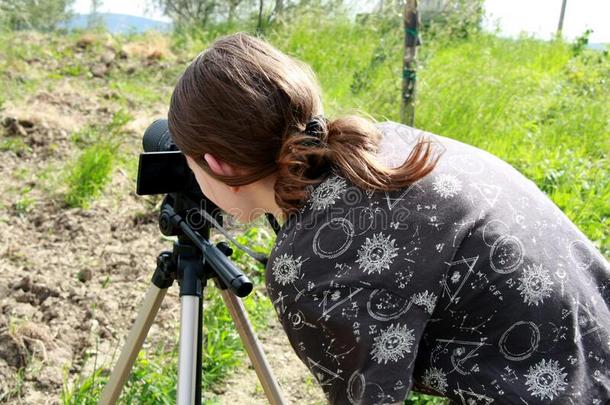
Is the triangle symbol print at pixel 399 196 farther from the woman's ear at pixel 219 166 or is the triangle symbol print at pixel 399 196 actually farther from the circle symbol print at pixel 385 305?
the woman's ear at pixel 219 166

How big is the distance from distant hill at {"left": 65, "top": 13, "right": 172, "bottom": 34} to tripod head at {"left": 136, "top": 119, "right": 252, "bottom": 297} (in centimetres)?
556

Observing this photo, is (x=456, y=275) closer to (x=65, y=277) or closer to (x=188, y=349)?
(x=188, y=349)

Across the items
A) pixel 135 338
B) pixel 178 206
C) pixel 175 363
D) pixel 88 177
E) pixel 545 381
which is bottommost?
pixel 175 363

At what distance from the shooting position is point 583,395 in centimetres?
107

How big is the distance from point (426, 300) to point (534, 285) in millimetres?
189

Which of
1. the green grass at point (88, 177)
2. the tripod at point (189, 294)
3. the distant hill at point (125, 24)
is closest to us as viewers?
the tripod at point (189, 294)

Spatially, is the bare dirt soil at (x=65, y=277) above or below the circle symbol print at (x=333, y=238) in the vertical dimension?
below

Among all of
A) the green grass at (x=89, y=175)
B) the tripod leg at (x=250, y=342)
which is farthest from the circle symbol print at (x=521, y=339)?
the green grass at (x=89, y=175)

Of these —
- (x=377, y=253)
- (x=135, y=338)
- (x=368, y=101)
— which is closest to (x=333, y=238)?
(x=377, y=253)

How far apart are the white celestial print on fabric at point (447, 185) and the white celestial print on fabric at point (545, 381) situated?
31 cm

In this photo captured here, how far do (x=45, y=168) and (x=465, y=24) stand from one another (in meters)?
4.98

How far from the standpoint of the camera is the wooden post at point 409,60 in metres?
3.19

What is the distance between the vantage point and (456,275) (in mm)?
1038

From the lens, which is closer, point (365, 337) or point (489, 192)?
point (365, 337)
